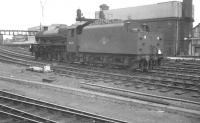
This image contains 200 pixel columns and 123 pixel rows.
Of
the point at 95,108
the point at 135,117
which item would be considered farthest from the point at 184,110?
the point at 95,108

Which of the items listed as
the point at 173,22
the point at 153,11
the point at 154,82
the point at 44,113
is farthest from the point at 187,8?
the point at 44,113

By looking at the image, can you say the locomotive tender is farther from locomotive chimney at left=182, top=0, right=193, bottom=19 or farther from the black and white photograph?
locomotive chimney at left=182, top=0, right=193, bottom=19

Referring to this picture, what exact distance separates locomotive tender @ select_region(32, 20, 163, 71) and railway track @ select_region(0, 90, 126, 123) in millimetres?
8321

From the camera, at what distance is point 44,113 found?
9180 mm

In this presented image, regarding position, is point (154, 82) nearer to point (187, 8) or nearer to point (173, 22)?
point (173, 22)

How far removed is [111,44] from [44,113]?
397 inches

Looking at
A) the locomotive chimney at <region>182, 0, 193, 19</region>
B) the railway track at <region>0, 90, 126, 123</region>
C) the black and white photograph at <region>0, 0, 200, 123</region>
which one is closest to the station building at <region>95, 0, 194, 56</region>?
the locomotive chimney at <region>182, 0, 193, 19</region>

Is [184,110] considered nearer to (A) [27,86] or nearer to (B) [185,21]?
(A) [27,86]

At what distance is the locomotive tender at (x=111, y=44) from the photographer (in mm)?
17266

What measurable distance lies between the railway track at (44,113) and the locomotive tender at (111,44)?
27.3 feet

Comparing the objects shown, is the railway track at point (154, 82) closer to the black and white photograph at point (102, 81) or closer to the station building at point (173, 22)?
the black and white photograph at point (102, 81)

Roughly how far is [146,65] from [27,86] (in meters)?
7.39

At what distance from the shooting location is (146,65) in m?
18.0

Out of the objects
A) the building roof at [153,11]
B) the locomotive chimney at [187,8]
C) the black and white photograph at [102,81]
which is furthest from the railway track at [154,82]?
the locomotive chimney at [187,8]
